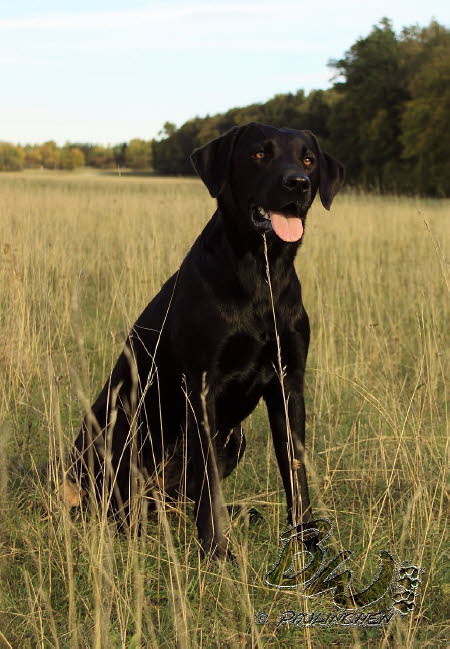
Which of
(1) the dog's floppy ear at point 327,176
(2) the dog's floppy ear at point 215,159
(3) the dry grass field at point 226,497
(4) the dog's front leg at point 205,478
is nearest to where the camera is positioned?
(3) the dry grass field at point 226,497

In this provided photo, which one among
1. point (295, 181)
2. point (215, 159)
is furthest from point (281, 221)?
point (215, 159)

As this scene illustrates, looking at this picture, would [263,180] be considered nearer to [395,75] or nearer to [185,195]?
[185,195]

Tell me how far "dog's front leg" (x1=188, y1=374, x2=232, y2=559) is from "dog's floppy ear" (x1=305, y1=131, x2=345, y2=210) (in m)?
0.90

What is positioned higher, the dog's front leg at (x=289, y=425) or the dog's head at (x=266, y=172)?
the dog's head at (x=266, y=172)

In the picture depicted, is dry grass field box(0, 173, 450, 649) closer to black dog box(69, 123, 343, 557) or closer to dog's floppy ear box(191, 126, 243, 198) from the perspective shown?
black dog box(69, 123, 343, 557)

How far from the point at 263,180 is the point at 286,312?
0.47 metres

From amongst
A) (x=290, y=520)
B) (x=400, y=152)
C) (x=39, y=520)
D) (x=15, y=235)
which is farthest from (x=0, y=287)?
(x=400, y=152)

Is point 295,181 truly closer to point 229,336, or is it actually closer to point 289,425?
point 229,336

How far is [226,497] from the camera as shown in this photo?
3.00m

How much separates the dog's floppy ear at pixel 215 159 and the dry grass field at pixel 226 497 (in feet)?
1.93

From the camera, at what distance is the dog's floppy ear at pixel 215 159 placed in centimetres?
266

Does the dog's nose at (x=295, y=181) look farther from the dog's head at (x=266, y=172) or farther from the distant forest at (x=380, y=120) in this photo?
the distant forest at (x=380, y=120)

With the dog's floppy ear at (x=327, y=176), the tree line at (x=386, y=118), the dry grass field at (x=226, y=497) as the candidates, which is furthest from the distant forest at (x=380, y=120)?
the dog's floppy ear at (x=327, y=176)

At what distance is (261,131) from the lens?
2.67 meters
